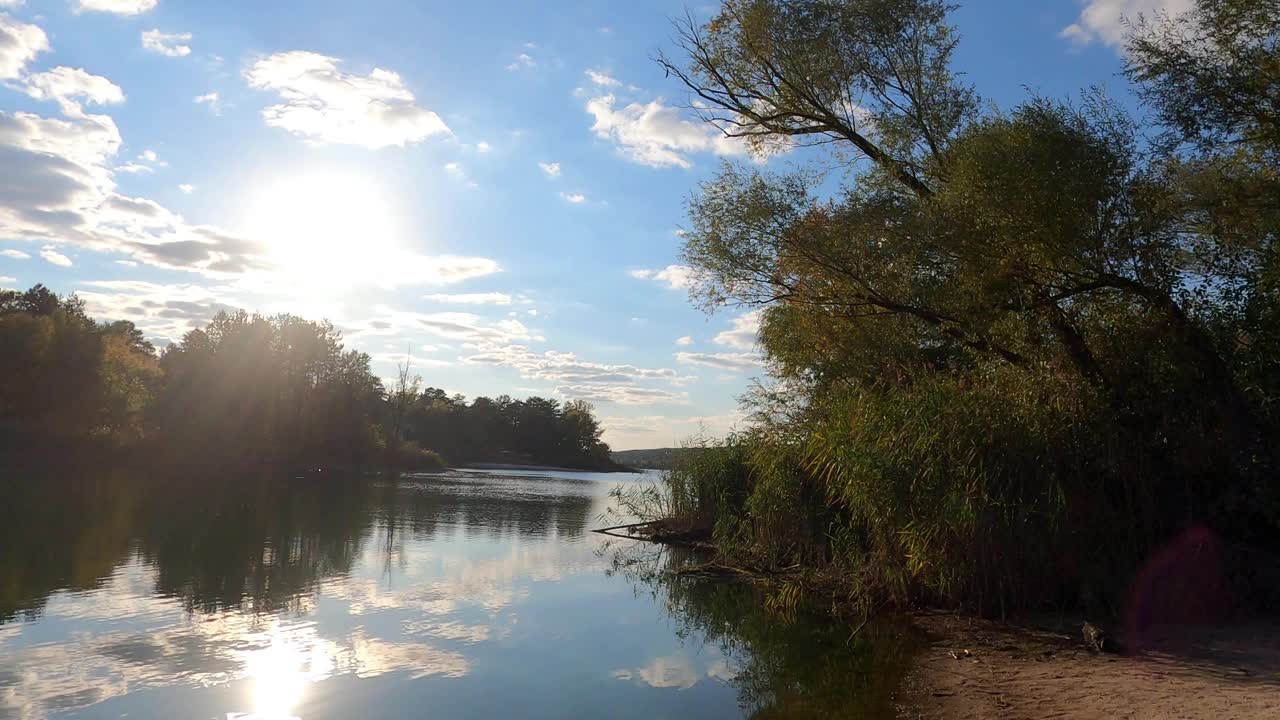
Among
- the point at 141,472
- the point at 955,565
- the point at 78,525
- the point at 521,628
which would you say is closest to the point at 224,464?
the point at 141,472

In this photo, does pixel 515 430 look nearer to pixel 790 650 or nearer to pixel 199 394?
pixel 199 394

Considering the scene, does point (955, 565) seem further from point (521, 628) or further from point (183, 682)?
point (183, 682)

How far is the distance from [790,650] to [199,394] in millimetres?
54333

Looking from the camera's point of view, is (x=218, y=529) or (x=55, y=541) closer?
(x=55, y=541)

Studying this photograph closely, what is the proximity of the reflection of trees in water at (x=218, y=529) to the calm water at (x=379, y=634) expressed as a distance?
10 cm

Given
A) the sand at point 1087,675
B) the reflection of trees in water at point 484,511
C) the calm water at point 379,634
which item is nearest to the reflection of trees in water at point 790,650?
the calm water at point 379,634

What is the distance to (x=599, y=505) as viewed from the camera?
38.2 meters

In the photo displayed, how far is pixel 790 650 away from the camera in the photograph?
35.4ft

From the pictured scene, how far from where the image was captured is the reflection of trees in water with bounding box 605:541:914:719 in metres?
8.51

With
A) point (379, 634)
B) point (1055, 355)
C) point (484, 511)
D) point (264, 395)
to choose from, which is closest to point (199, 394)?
point (264, 395)

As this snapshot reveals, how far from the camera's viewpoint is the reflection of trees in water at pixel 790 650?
8508mm

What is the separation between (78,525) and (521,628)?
13.5 meters

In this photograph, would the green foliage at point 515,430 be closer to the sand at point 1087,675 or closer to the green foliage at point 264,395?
the green foliage at point 264,395

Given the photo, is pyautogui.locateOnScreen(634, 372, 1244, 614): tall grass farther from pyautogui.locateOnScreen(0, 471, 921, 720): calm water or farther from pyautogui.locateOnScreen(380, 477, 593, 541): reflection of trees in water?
pyautogui.locateOnScreen(380, 477, 593, 541): reflection of trees in water
